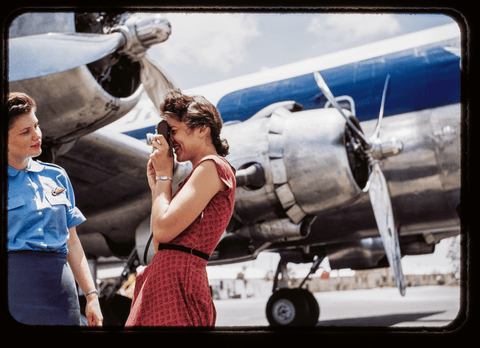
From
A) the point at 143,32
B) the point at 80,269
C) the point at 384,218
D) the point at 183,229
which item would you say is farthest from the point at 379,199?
the point at 183,229

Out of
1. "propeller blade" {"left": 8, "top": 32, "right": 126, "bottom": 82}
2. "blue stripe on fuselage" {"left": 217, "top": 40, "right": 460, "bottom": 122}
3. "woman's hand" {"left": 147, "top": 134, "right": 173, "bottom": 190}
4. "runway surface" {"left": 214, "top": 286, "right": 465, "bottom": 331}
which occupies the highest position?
"blue stripe on fuselage" {"left": 217, "top": 40, "right": 460, "bottom": 122}

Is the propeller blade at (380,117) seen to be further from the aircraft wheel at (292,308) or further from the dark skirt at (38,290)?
the dark skirt at (38,290)

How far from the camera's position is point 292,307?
6.62 meters

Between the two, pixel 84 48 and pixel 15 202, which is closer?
pixel 15 202

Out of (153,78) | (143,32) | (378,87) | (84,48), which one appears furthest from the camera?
(378,87)

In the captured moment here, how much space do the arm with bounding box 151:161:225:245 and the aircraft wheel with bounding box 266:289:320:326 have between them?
5.84 metres

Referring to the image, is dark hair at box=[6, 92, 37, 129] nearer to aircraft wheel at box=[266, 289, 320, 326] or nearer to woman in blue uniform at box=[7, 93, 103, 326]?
woman in blue uniform at box=[7, 93, 103, 326]

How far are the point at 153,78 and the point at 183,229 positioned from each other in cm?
322

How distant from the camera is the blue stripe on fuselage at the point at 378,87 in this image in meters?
5.14

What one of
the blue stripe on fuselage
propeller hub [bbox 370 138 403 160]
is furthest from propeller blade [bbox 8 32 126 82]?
the blue stripe on fuselage

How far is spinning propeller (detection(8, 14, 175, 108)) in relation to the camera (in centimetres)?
286

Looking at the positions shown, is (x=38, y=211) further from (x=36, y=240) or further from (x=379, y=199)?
(x=379, y=199)

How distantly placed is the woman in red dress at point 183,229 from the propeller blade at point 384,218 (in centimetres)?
→ 343

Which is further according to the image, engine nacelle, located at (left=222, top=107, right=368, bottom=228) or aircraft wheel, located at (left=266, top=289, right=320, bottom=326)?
aircraft wheel, located at (left=266, top=289, right=320, bottom=326)
